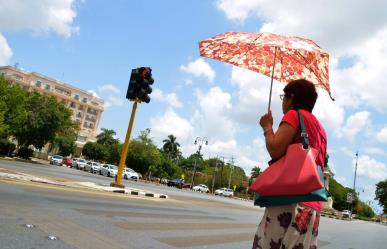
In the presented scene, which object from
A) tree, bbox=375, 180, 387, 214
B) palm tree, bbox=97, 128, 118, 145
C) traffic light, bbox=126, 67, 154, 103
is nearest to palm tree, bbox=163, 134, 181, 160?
palm tree, bbox=97, 128, 118, 145

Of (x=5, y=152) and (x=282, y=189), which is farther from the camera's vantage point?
(x=5, y=152)

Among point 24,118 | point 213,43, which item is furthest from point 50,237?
point 24,118

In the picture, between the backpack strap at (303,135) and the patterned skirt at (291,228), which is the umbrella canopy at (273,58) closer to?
the backpack strap at (303,135)

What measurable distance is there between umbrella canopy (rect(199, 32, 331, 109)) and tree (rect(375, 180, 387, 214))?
4383 inches

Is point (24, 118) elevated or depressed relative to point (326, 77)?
elevated

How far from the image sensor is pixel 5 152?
48281 millimetres

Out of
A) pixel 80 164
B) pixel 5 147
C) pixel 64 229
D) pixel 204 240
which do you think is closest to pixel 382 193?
pixel 80 164

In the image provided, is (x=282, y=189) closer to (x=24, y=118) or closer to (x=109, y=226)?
(x=109, y=226)

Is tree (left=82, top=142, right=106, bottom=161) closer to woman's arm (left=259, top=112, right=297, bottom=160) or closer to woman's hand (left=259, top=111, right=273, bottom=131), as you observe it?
woman's hand (left=259, top=111, right=273, bottom=131)

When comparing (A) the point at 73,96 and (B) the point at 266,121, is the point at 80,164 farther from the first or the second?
(A) the point at 73,96

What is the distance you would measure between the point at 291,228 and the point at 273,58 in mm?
2205

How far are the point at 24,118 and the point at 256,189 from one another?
1765 inches

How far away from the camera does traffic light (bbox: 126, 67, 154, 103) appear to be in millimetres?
19250

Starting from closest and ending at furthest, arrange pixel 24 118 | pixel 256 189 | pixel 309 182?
1. pixel 309 182
2. pixel 256 189
3. pixel 24 118
